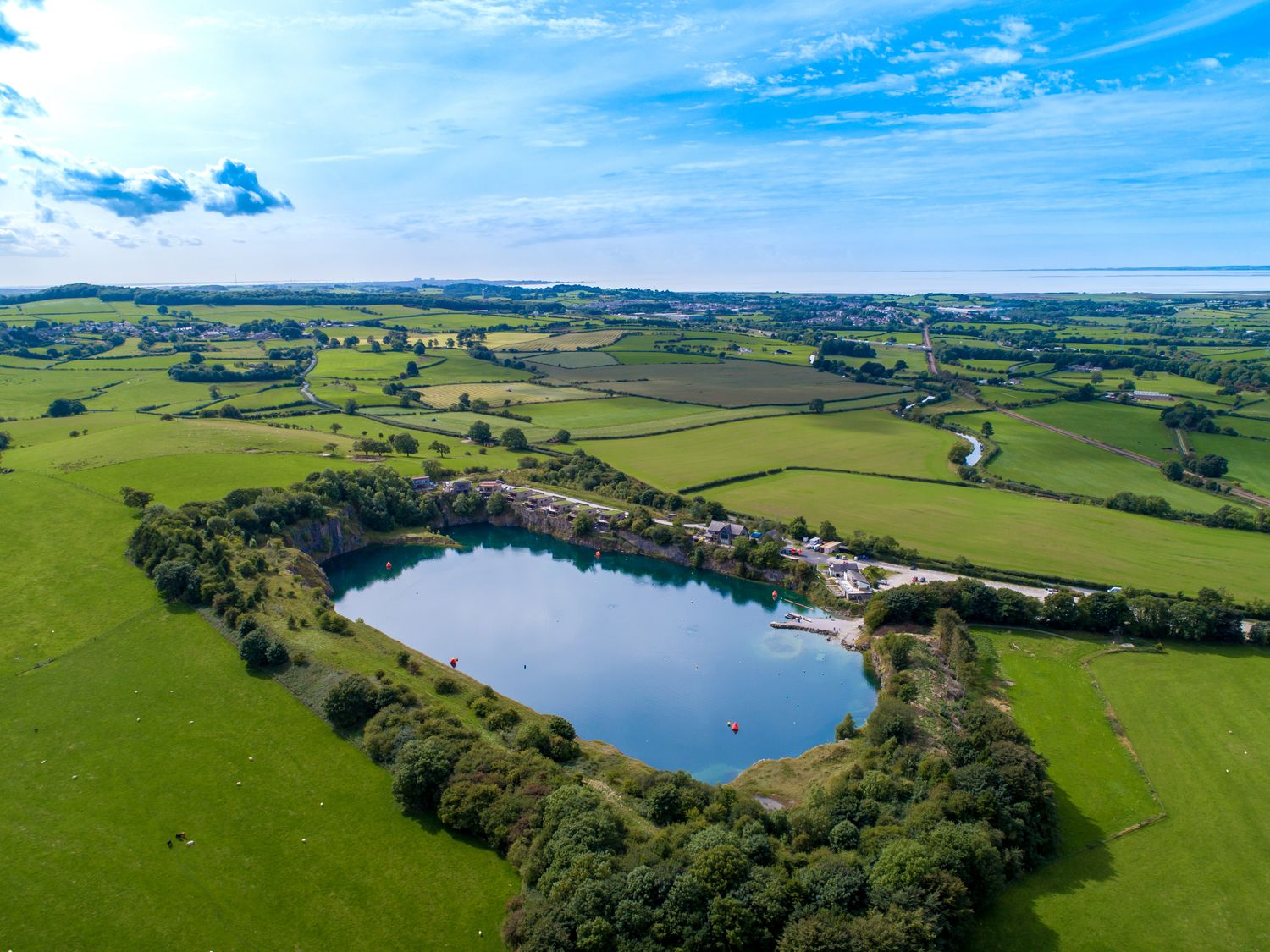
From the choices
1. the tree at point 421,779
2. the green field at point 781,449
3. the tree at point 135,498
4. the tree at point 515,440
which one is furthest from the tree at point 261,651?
the tree at point 515,440

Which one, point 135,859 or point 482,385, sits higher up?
point 482,385

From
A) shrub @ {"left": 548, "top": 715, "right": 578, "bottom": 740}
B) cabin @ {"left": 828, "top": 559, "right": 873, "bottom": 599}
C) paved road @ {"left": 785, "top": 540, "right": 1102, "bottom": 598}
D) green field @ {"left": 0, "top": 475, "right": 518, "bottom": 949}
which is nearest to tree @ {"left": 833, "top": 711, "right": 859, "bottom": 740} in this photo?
shrub @ {"left": 548, "top": 715, "right": 578, "bottom": 740}

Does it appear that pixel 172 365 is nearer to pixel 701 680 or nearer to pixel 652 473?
pixel 652 473

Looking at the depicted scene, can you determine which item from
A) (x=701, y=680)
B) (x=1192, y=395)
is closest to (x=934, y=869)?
(x=701, y=680)

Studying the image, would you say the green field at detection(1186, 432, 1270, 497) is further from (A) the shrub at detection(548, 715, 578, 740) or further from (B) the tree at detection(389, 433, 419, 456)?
(B) the tree at detection(389, 433, 419, 456)

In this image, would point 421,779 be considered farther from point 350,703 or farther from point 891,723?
point 891,723

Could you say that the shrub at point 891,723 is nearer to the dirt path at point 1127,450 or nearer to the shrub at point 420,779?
the shrub at point 420,779
